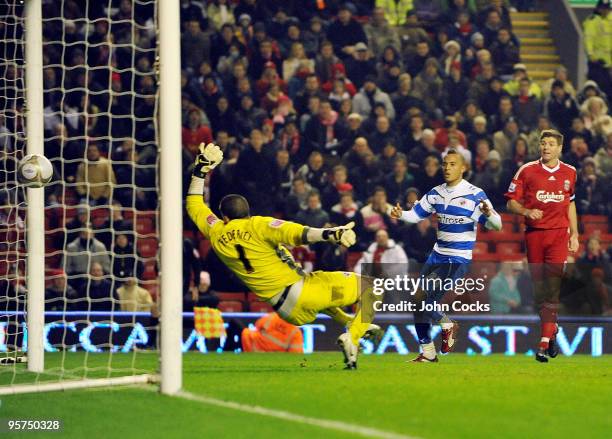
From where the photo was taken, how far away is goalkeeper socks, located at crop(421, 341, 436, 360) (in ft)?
38.8

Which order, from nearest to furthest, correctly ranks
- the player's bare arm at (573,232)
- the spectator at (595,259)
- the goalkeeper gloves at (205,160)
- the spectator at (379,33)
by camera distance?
the goalkeeper gloves at (205,160) → the player's bare arm at (573,232) → the spectator at (595,259) → the spectator at (379,33)

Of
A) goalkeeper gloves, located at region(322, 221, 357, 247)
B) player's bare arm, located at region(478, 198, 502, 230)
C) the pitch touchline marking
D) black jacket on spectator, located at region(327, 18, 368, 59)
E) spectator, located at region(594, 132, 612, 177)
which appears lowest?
the pitch touchline marking

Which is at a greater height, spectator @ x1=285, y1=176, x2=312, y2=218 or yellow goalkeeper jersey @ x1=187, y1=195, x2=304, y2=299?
spectator @ x1=285, y1=176, x2=312, y2=218

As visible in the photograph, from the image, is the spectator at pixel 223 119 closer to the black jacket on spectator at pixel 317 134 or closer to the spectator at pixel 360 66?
the black jacket on spectator at pixel 317 134

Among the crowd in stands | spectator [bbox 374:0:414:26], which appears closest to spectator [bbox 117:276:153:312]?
the crowd in stands

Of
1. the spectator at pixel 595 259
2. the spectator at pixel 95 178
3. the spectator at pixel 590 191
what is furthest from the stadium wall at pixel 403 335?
the spectator at pixel 590 191

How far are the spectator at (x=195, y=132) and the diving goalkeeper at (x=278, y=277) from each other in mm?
7496

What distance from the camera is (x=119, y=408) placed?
8328 millimetres

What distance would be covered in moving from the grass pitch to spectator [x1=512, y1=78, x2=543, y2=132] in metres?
8.85

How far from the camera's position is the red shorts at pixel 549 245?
473 inches

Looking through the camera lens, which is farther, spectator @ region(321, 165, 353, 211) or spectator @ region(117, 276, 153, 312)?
spectator @ region(321, 165, 353, 211)

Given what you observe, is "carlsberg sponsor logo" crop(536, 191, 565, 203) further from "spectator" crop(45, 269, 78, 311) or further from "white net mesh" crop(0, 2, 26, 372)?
"spectator" crop(45, 269, 78, 311)

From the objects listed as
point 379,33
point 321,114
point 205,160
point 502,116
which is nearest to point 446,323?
point 205,160

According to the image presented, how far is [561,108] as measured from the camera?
19.7 metres
